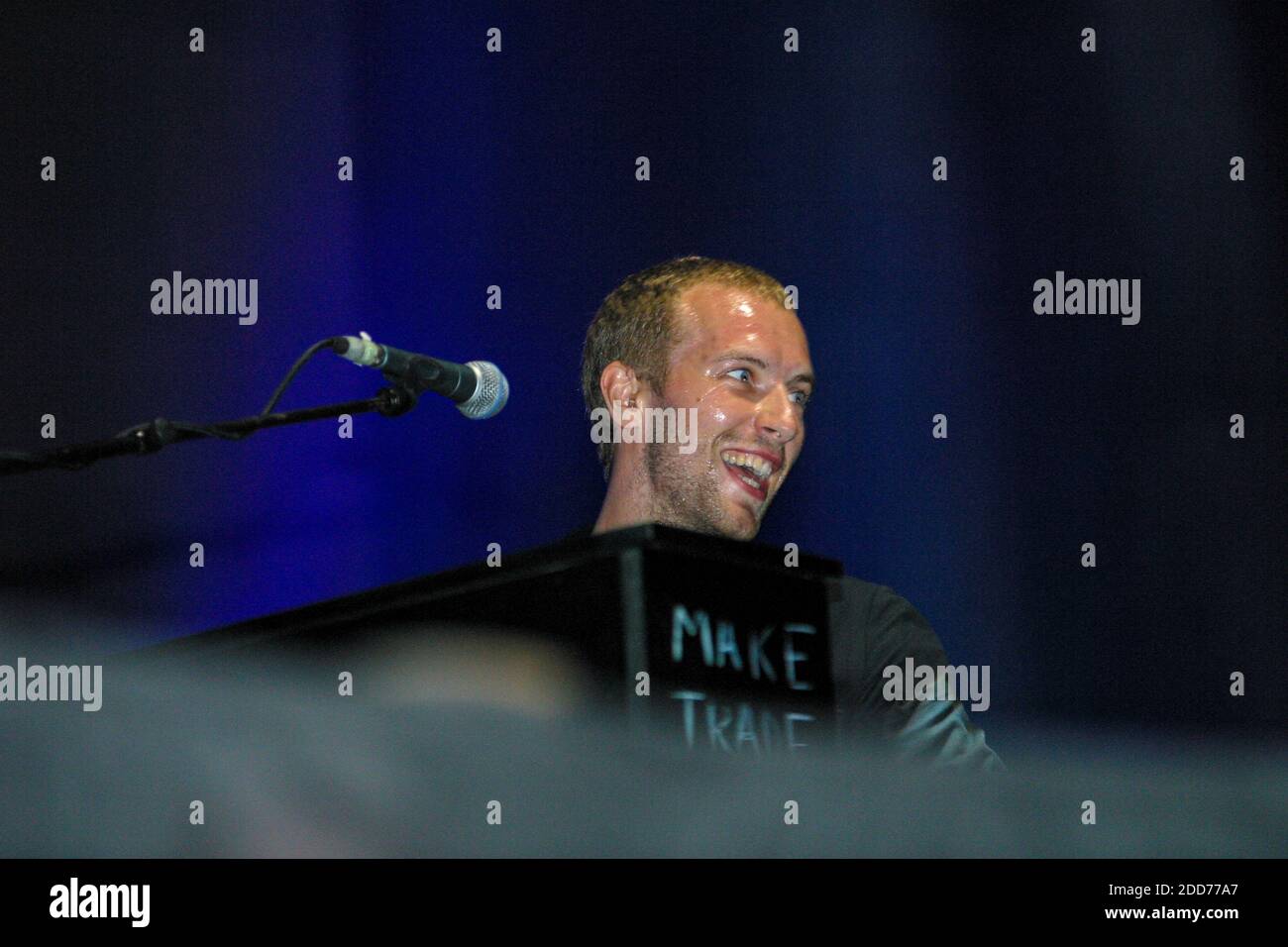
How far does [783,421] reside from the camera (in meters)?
2.63

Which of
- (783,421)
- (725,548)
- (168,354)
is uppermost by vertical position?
(168,354)

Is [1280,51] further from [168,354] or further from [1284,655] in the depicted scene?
[168,354]

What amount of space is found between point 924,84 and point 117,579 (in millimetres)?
1786

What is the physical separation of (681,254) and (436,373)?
3.61ft

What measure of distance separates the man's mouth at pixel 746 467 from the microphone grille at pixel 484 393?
0.63 m

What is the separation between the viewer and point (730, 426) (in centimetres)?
261

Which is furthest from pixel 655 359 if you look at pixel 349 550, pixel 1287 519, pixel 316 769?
pixel 316 769

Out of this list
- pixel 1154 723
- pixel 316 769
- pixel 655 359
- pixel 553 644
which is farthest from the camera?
pixel 655 359

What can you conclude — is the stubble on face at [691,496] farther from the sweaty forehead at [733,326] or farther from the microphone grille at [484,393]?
the microphone grille at [484,393]
